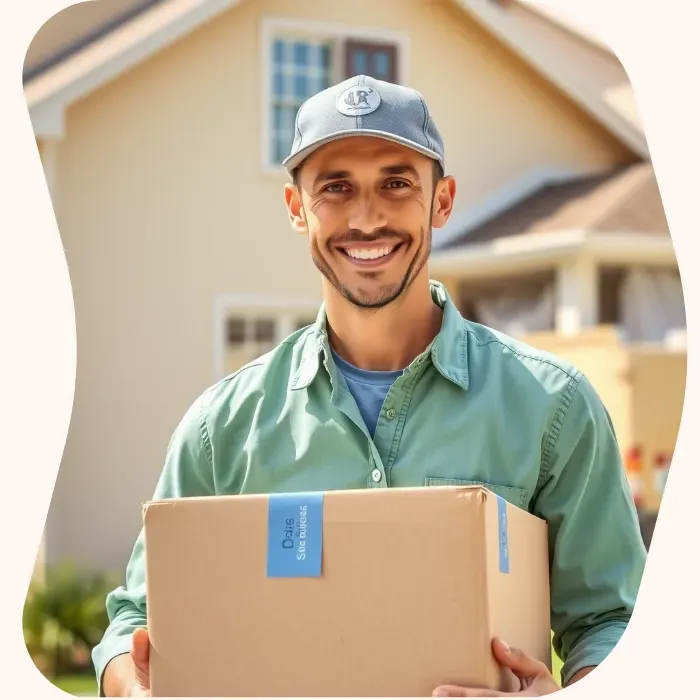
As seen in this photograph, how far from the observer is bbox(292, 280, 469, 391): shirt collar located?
2.11 meters

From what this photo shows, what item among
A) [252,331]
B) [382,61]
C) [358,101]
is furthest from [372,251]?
[252,331]

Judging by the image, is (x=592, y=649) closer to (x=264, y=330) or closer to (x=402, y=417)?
(x=402, y=417)

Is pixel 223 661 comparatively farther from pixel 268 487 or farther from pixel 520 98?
pixel 520 98

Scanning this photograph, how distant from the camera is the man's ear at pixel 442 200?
215 centimetres

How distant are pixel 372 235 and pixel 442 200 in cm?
17

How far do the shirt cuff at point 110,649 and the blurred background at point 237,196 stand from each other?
111 cm

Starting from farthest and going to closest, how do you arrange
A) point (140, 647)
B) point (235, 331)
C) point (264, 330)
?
point (264, 330), point (235, 331), point (140, 647)

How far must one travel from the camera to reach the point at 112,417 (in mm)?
4148

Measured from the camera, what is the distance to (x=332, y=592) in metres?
1.73

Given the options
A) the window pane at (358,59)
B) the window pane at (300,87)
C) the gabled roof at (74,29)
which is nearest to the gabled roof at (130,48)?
the gabled roof at (74,29)

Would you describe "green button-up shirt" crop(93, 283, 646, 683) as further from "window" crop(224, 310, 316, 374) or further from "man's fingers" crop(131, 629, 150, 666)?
"window" crop(224, 310, 316, 374)

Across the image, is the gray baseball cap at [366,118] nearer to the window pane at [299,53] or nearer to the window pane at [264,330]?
the window pane at [299,53]

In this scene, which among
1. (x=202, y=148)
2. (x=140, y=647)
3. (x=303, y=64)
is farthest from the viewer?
(x=303, y=64)

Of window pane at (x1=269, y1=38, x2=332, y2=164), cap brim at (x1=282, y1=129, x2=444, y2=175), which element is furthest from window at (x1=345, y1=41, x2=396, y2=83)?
cap brim at (x1=282, y1=129, x2=444, y2=175)
